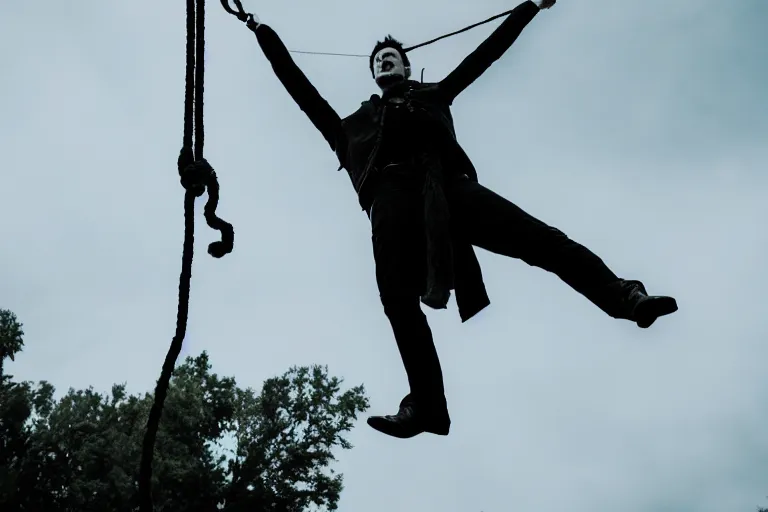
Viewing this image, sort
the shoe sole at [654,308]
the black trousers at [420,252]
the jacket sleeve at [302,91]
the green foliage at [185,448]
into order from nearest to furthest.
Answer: the shoe sole at [654,308], the black trousers at [420,252], the jacket sleeve at [302,91], the green foliage at [185,448]

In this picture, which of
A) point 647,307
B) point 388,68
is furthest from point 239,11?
point 647,307

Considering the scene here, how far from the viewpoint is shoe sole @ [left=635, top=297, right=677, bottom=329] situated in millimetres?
3154

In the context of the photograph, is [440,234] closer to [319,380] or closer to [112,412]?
[319,380]

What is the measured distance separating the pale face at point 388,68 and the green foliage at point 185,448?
28.6 m

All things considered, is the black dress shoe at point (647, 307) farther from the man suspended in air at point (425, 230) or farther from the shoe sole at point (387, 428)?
the shoe sole at point (387, 428)

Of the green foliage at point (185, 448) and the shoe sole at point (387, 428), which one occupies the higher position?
the green foliage at point (185, 448)

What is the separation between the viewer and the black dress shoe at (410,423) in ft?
11.8

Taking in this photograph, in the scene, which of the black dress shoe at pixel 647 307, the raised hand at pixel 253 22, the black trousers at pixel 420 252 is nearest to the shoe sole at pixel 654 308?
the black dress shoe at pixel 647 307

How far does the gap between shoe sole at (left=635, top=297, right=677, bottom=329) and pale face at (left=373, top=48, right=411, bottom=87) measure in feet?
6.19

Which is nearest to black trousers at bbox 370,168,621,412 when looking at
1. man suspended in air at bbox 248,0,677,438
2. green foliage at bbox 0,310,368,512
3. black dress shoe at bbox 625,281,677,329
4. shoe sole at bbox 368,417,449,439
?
man suspended in air at bbox 248,0,677,438

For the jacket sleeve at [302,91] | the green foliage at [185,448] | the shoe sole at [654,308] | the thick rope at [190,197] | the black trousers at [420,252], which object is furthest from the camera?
the green foliage at [185,448]

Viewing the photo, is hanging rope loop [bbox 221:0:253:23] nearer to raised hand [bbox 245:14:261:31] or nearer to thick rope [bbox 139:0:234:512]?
raised hand [bbox 245:14:261:31]

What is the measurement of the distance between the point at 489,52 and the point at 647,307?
73.6 inches

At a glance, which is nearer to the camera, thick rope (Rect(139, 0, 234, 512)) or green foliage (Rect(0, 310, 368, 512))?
thick rope (Rect(139, 0, 234, 512))
